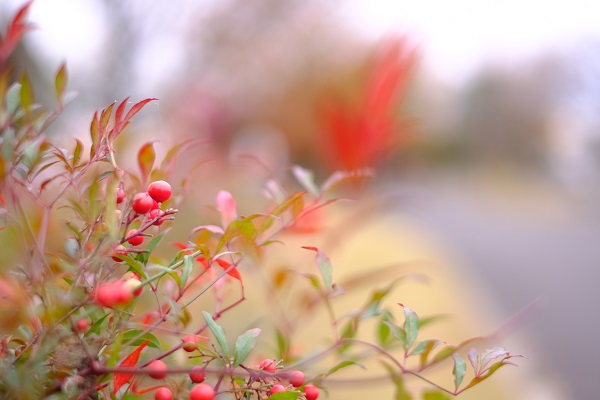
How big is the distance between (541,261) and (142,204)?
7416mm

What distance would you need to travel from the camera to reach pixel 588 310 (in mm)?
5230

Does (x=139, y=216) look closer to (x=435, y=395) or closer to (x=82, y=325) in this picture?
(x=82, y=325)

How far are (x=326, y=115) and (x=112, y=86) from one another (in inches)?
132

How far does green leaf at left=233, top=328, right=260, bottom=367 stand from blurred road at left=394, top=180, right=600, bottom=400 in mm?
343

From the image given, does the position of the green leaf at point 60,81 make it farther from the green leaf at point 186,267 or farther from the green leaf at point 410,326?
the green leaf at point 410,326

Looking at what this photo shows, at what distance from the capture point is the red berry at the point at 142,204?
48cm

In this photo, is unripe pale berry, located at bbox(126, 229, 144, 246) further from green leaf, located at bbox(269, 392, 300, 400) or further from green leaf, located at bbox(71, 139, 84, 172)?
green leaf, located at bbox(269, 392, 300, 400)

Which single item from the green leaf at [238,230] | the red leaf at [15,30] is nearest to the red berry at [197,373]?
the green leaf at [238,230]

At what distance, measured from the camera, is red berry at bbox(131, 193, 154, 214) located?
48 cm

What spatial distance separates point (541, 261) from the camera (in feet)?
23.6

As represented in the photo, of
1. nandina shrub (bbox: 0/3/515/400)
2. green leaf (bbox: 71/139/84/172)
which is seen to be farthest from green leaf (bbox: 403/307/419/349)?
green leaf (bbox: 71/139/84/172)

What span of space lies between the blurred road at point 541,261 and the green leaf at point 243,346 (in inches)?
13.5

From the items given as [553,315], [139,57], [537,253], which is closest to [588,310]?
[553,315]

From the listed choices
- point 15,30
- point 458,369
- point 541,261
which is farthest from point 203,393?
point 541,261
